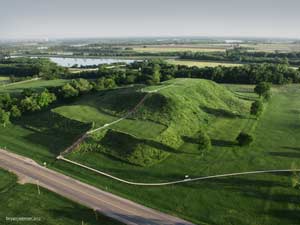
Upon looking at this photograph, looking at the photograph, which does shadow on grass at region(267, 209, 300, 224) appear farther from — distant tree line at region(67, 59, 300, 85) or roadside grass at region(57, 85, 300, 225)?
distant tree line at region(67, 59, 300, 85)

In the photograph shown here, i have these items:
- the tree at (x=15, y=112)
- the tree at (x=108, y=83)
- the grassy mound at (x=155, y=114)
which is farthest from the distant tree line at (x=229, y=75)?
the tree at (x=15, y=112)

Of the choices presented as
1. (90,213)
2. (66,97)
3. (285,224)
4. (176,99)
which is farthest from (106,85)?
(285,224)

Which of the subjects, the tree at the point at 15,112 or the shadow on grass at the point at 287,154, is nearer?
the shadow on grass at the point at 287,154

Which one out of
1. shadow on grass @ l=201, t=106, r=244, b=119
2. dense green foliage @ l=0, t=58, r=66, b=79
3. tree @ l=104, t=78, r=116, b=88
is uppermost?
tree @ l=104, t=78, r=116, b=88

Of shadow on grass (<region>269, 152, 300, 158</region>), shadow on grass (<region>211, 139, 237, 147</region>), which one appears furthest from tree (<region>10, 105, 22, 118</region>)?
shadow on grass (<region>269, 152, 300, 158</region>)

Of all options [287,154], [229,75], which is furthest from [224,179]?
[229,75]

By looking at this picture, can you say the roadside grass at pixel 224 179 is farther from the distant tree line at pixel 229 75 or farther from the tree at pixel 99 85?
the distant tree line at pixel 229 75
